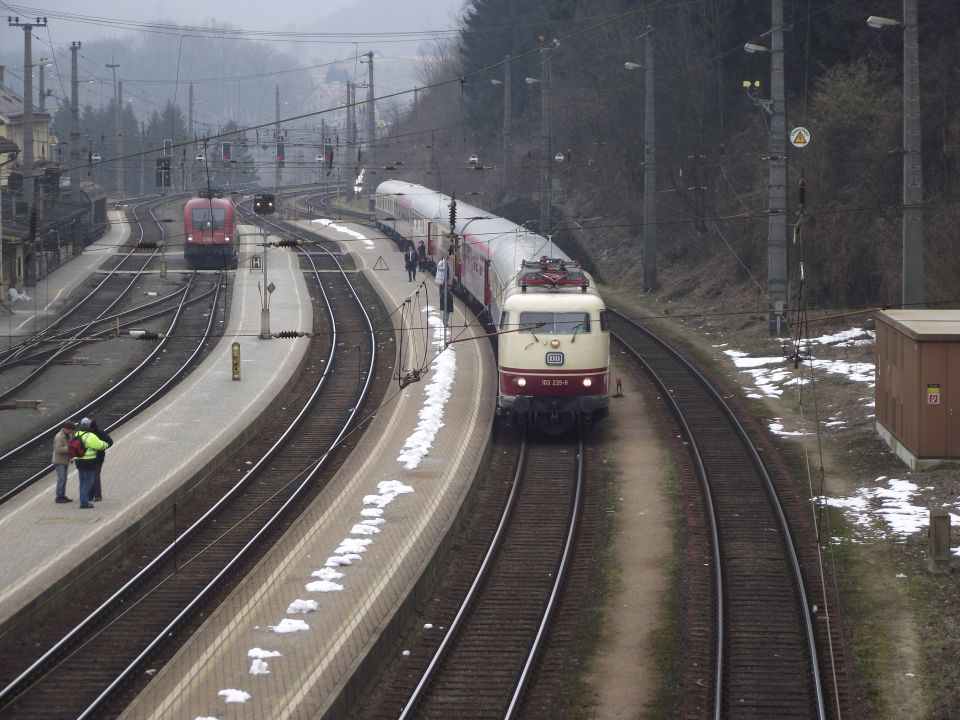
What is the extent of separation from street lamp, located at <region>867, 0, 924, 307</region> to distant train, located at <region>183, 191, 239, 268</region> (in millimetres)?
33478

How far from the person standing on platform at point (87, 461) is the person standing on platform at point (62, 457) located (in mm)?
218

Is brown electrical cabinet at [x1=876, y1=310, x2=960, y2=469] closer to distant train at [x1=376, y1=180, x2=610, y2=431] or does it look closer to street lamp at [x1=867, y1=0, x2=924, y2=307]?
street lamp at [x1=867, y1=0, x2=924, y2=307]

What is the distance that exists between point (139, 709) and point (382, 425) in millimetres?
13916

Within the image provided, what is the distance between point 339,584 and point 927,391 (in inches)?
410

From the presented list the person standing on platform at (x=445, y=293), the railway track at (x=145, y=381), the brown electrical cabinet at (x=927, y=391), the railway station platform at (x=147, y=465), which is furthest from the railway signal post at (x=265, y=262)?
the brown electrical cabinet at (x=927, y=391)

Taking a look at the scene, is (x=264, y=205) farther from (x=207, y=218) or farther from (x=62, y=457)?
(x=207, y=218)

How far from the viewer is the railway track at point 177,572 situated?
1391 cm

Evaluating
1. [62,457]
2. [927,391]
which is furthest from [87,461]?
[927,391]

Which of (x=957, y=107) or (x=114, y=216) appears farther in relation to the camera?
(x=114, y=216)

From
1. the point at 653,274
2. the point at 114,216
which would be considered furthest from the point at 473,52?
the point at 653,274

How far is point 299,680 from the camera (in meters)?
13.2

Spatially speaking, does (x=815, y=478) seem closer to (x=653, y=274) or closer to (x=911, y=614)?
(x=911, y=614)

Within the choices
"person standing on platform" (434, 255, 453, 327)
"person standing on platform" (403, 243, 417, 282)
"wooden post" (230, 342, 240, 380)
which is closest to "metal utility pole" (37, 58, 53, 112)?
"person standing on platform" (403, 243, 417, 282)

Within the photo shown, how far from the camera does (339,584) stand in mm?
16328
